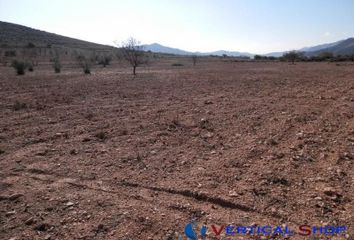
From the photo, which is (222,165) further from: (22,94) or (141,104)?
(22,94)

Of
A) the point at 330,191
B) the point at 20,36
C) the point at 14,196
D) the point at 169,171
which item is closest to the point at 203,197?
the point at 169,171

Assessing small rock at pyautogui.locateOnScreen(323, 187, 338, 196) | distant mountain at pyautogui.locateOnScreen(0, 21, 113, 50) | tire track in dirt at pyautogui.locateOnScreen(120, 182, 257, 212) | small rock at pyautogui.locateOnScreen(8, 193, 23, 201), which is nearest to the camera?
tire track in dirt at pyautogui.locateOnScreen(120, 182, 257, 212)

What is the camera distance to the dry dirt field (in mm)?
Answer: 3688

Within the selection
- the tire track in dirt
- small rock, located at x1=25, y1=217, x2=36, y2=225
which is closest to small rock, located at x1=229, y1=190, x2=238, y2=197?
the tire track in dirt

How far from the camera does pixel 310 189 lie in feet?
14.0

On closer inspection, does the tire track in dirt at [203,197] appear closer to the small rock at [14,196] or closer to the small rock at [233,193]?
the small rock at [233,193]

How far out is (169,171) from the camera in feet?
16.8

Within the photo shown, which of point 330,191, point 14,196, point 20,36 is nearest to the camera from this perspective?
point 330,191

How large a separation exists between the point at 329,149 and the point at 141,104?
702 centimetres

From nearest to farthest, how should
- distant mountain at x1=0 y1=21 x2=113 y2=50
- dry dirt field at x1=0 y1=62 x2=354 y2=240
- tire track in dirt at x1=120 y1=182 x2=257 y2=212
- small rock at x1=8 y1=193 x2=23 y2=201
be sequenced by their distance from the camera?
dry dirt field at x1=0 y1=62 x2=354 y2=240 → tire track in dirt at x1=120 y1=182 x2=257 y2=212 → small rock at x1=8 y1=193 x2=23 y2=201 → distant mountain at x1=0 y1=21 x2=113 y2=50

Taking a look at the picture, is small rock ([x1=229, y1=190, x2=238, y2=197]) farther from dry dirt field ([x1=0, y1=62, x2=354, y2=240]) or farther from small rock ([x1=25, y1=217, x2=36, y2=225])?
small rock ([x1=25, y1=217, x2=36, y2=225])

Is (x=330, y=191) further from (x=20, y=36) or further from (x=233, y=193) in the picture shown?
(x=20, y=36)

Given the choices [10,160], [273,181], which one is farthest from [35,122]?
[273,181]

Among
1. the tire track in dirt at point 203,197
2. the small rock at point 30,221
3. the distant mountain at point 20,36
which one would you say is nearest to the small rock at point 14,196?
the small rock at point 30,221
